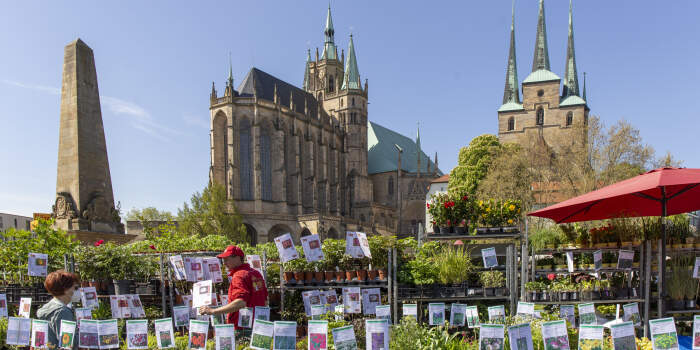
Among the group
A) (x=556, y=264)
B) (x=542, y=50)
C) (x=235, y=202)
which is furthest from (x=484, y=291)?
(x=542, y=50)

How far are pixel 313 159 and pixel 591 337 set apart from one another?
46421mm

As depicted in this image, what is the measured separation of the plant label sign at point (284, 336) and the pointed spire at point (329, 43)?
205 feet

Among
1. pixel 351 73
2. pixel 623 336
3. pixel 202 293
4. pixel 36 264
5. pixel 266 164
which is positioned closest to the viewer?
pixel 623 336

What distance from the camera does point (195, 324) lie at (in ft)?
16.4

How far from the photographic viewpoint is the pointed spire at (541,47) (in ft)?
181

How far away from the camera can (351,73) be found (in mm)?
60656

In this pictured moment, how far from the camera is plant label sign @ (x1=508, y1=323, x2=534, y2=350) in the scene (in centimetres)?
432

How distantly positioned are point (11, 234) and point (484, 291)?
767 cm

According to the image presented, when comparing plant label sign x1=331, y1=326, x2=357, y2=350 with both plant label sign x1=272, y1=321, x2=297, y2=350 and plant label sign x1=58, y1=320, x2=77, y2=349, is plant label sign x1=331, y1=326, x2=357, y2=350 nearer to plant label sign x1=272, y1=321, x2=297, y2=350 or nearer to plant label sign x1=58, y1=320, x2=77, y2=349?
plant label sign x1=272, y1=321, x2=297, y2=350

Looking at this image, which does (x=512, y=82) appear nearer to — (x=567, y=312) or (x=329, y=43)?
(x=329, y=43)

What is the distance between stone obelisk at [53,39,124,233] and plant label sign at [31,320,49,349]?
8.24 m

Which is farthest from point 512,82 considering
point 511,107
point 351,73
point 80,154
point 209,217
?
point 80,154

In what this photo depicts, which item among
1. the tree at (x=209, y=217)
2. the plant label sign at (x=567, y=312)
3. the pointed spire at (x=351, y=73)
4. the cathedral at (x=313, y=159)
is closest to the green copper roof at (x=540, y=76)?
the cathedral at (x=313, y=159)

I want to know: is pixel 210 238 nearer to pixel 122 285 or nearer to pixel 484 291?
pixel 122 285
